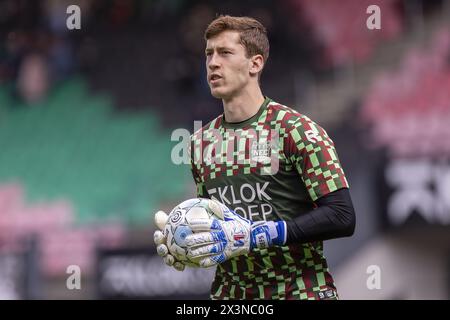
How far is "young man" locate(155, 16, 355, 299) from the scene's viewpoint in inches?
167

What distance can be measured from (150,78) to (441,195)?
6.26 metres

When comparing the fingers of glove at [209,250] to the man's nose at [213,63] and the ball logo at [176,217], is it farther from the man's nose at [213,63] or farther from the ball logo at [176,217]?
the man's nose at [213,63]

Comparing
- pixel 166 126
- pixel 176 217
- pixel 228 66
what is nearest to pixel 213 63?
pixel 228 66

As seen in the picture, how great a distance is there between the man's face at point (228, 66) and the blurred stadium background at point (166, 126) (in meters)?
6.99

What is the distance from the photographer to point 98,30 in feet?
52.6

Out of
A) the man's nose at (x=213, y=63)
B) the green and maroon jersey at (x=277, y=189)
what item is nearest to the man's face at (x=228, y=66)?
the man's nose at (x=213, y=63)

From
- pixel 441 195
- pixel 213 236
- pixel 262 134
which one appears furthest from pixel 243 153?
pixel 441 195

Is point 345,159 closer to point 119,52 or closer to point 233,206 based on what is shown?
point 119,52

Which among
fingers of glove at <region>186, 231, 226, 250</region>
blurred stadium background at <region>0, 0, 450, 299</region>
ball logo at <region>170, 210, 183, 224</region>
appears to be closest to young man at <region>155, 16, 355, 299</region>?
fingers of glove at <region>186, 231, 226, 250</region>

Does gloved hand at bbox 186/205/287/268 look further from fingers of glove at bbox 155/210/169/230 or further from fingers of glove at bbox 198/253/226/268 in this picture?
fingers of glove at bbox 155/210/169/230

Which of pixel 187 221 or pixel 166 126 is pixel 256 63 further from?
pixel 166 126

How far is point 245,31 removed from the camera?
4734 millimetres

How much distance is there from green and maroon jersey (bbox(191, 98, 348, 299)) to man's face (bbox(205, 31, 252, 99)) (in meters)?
0.20

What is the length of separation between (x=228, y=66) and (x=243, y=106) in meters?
0.23
